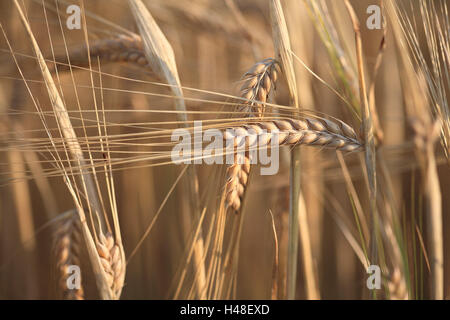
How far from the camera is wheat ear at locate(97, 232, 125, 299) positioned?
1.58ft

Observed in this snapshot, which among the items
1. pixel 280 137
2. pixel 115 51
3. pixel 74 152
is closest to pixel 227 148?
pixel 280 137

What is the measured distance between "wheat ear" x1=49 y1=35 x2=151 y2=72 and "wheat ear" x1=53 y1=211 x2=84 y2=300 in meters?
0.30

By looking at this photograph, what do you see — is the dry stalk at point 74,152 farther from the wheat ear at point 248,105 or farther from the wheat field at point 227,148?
the wheat ear at point 248,105

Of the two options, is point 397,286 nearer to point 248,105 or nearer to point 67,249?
point 248,105

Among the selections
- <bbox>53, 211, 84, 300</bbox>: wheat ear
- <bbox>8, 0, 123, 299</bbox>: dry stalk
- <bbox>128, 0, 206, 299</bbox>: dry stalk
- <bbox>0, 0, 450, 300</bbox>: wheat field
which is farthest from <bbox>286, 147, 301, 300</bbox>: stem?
<bbox>53, 211, 84, 300</bbox>: wheat ear

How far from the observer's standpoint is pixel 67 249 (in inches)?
25.3

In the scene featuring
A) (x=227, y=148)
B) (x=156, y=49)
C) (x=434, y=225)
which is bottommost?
(x=434, y=225)

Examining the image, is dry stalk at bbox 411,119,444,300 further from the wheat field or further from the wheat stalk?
the wheat stalk

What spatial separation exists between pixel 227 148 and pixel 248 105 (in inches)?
3.3

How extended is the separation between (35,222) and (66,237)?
20.8 inches

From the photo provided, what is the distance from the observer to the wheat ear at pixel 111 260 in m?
0.48

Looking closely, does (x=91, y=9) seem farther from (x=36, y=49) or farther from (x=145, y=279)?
(x=145, y=279)

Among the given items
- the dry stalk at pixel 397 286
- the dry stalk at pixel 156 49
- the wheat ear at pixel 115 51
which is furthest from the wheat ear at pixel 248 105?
the dry stalk at pixel 397 286
